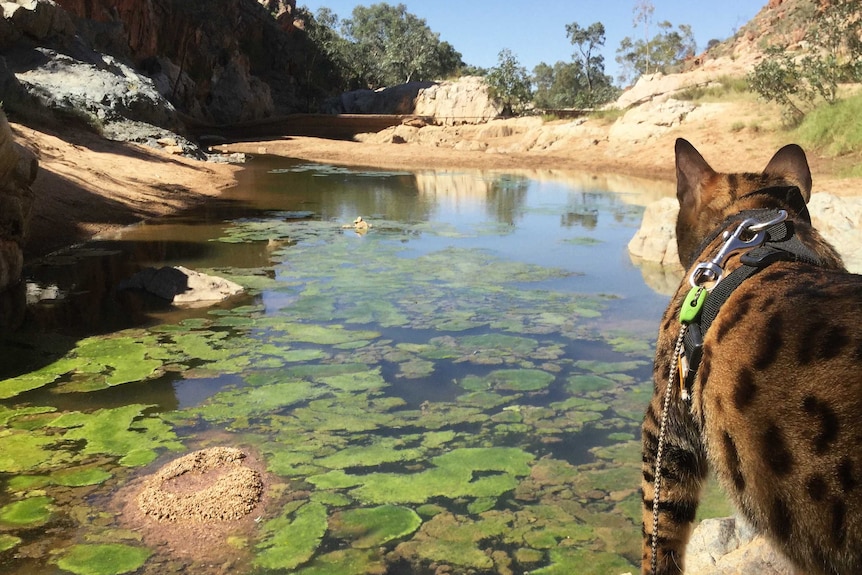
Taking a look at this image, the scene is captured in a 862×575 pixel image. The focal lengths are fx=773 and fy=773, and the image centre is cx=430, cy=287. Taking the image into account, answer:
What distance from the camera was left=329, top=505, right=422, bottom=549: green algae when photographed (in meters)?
3.88

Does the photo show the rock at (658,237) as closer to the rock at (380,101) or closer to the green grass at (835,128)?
the green grass at (835,128)

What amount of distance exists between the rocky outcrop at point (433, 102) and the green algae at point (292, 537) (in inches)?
1489

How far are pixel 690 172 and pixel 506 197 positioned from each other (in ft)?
53.0

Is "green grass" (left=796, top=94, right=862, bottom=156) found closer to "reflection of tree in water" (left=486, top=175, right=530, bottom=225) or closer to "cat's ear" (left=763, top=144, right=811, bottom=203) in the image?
"reflection of tree in water" (left=486, top=175, right=530, bottom=225)

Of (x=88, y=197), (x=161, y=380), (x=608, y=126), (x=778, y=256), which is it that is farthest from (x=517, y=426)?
(x=608, y=126)

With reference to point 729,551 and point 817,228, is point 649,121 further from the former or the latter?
point 729,551

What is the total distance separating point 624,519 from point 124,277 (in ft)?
23.4

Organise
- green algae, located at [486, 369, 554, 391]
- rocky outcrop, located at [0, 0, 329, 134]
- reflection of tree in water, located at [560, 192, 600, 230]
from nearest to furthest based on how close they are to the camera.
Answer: green algae, located at [486, 369, 554, 391] < reflection of tree in water, located at [560, 192, 600, 230] < rocky outcrop, located at [0, 0, 329, 134]

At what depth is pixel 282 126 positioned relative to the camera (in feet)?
136

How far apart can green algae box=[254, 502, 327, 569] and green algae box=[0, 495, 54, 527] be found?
1.15m

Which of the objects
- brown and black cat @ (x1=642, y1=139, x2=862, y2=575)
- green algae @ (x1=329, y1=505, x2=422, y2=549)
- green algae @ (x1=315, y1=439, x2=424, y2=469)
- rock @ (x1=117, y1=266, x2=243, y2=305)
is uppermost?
brown and black cat @ (x1=642, y1=139, x2=862, y2=575)

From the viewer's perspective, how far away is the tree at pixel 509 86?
4322 cm

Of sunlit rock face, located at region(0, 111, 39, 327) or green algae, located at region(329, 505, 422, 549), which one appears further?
sunlit rock face, located at region(0, 111, 39, 327)

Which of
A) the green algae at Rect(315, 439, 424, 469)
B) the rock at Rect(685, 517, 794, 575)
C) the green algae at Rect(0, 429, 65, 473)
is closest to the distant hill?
the green algae at Rect(315, 439, 424, 469)
